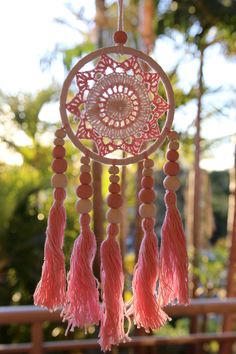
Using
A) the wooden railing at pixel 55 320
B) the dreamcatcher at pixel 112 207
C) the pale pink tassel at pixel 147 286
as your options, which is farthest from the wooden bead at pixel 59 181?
the wooden railing at pixel 55 320

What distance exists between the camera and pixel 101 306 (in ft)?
1.85

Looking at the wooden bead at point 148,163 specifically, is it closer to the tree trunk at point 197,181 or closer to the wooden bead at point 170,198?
the wooden bead at point 170,198

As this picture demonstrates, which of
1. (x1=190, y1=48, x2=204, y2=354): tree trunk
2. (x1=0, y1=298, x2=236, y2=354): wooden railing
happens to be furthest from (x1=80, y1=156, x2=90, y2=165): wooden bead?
(x1=190, y1=48, x2=204, y2=354): tree trunk

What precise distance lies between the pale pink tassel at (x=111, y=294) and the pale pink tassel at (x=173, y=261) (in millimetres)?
52

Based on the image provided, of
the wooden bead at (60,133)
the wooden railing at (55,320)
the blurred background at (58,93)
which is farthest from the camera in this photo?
the blurred background at (58,93)

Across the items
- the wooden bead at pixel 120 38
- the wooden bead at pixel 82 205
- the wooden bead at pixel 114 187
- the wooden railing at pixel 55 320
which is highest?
the wooden bead at pixel 120 38

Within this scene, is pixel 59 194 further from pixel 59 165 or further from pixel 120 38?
pixel 120 38

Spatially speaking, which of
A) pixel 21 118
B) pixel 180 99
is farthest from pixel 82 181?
pixel 21 118

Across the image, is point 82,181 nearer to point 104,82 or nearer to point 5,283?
point 104,82

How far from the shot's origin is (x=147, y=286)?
552 millimetres

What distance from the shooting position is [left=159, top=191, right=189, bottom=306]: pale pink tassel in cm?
56

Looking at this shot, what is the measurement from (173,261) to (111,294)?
0.27ft

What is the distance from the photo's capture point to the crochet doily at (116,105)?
1.81 ft

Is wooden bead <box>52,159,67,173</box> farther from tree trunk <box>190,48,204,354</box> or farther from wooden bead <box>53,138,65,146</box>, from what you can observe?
tree trunk <box>190,48,204,354</box>
